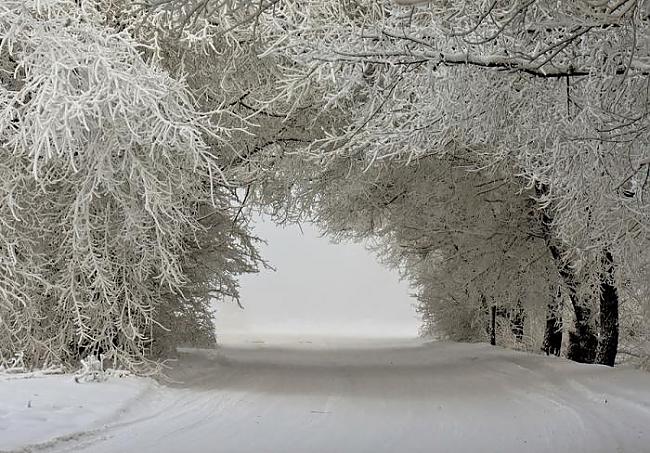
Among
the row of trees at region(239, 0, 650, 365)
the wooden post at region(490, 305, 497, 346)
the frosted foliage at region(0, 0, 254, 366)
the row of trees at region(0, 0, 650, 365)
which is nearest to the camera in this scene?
the row of trees at region(239, 0, 650, 365)

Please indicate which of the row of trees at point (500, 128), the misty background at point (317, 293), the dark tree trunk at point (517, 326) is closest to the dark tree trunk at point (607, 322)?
the row of trees at point (500, 128)

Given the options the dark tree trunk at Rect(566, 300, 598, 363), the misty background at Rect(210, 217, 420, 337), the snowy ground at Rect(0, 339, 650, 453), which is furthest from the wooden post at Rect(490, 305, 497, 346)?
the misty background at Rect(210, 217, 420, 337)

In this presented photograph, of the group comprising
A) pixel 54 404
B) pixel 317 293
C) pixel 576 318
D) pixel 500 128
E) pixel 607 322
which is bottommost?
pixel 54 404

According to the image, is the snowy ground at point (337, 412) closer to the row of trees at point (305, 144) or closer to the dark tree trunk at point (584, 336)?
the row of trees at point (305, 144)

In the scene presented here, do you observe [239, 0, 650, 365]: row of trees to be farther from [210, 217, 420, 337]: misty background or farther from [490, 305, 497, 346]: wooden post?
[210, 217, 420, 337]: misty background

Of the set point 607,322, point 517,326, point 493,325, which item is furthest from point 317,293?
point 607,322

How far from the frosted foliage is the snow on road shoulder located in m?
0.70

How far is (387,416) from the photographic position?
8586 millimetres

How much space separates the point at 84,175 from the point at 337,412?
Answer: 11.6 ft

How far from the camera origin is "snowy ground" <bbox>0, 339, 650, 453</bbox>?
6.86 metres

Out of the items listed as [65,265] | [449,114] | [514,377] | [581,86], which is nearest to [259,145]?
[65,265]

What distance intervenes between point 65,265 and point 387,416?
15.1 feet

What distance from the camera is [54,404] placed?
317 inches

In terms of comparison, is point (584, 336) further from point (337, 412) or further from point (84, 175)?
point (84, 175)
